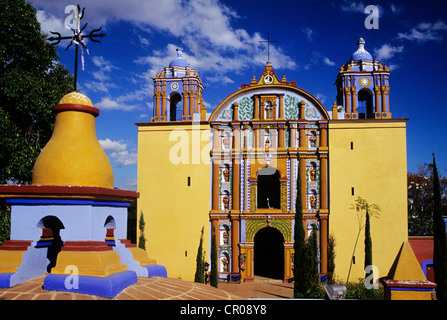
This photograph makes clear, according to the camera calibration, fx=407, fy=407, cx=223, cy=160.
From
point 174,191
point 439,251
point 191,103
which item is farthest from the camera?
point 191,103

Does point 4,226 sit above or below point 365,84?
below

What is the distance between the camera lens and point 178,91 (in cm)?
2306

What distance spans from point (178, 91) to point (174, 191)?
5.67 m

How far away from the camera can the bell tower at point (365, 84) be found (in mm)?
21766

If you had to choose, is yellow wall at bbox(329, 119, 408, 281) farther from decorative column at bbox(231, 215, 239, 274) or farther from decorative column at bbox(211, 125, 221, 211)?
decorative column at bbox(211, 125, 221, 211)

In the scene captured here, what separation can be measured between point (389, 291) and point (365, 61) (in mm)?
17164

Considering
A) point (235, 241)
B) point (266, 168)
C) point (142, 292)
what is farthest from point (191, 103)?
point (142, 292)

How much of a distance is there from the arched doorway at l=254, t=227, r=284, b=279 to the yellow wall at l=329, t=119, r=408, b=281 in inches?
187

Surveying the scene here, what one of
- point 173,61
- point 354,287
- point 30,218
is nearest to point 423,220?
point 354,287

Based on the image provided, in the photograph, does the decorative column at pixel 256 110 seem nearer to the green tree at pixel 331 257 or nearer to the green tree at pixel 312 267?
the green tree at pixel 312 267

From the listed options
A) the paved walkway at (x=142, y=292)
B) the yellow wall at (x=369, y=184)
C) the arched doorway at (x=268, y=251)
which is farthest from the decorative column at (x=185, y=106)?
the paved walkway at (x=142, y=292)

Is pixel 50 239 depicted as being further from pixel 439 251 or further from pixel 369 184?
pixel 369 184

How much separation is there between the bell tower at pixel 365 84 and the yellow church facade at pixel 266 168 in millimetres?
54
